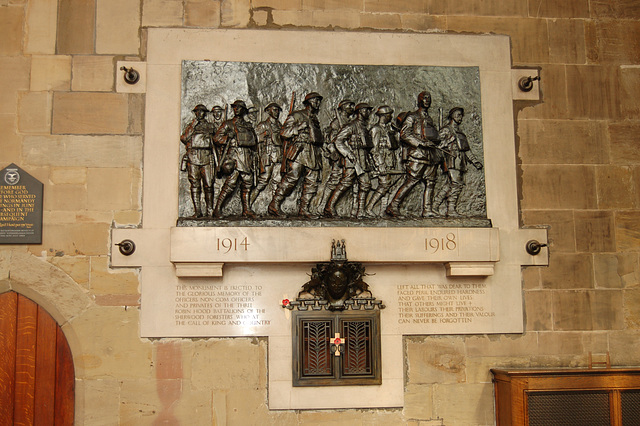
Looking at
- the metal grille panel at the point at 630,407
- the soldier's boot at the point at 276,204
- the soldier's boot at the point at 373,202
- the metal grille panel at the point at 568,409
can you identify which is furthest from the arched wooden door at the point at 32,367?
the metal grille panel at the point at 630,407

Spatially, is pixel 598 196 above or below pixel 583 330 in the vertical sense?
above

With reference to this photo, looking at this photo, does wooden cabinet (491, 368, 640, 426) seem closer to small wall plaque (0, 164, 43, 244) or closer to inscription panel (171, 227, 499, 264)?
inscription panel (171, 227, 499, 264)

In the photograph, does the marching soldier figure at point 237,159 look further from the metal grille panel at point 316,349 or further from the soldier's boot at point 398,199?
the soldier's boot at point 398,199

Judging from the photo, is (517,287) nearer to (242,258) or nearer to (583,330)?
(583,330)

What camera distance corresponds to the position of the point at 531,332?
265 inches

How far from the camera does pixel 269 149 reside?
6723 millimetres

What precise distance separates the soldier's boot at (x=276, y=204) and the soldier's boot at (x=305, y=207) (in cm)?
20

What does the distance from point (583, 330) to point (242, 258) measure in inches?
147

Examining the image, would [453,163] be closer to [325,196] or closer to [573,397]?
[325,196]

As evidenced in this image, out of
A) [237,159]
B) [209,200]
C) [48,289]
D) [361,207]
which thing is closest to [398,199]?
[361,207]

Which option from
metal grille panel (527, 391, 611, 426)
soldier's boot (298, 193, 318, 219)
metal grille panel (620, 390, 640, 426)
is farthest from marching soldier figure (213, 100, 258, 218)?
metal grille panel (620, 390, 640, 426)

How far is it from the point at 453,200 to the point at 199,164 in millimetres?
2748

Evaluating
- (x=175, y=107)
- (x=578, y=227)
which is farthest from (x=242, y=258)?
(x=578, y=227)

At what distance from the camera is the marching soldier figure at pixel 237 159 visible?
6617 millimetres
